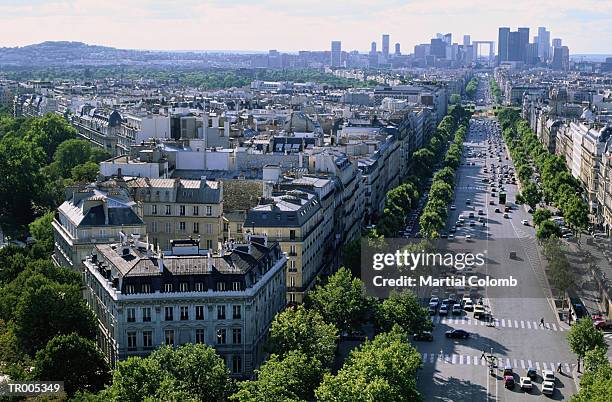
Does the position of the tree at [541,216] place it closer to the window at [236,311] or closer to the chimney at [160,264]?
the window at [236,311]

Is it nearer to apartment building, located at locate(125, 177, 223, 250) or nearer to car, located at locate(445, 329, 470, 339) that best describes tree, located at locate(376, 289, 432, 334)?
car, located at locate(445, 329, 470, 339)

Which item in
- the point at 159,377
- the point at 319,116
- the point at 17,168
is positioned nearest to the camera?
the point at 159,377

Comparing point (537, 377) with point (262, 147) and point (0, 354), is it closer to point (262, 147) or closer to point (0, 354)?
point (0, 354)

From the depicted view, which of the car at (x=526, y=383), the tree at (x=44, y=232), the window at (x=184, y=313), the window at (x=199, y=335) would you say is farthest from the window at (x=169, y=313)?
the tree at (x=44, y=232)

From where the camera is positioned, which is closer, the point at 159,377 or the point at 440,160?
the point at 159,377

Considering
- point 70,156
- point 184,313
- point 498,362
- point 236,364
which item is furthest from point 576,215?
point 70,156

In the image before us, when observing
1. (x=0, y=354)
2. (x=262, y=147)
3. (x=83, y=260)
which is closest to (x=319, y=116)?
(x=262, y=147)

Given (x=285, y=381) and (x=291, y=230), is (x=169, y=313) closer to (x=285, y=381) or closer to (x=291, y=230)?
(x=285, y=381)
